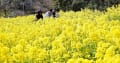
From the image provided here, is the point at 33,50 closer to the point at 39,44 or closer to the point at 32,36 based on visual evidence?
the point at 39,44

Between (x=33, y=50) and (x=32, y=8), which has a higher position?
(x=33, y=50)

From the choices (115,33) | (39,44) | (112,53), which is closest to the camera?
(112,53)

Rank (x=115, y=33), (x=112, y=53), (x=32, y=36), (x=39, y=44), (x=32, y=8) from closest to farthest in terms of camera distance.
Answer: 1. (x=112, y=53)
2. (x=115, y=33)
3. (x=39, y=44)
4. (x=32, y=36)
5. (x=32, y=8)

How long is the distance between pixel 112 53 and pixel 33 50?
189 centimetres

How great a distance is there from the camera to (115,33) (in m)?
9.61

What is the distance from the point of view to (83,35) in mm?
11945

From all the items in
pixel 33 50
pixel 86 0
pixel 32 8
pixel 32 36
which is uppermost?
pixel 33 50

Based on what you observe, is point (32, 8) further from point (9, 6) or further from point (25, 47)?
point (25, 47)

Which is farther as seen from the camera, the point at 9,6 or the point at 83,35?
the point at 9,6

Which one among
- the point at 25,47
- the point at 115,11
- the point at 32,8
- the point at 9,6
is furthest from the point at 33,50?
the point at 32,8

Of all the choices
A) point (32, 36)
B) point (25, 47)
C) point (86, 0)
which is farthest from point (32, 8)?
point (25, 47)

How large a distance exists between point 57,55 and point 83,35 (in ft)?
10.3

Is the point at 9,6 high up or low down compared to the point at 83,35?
down

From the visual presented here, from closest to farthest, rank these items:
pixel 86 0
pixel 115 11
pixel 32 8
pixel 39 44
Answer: pixel 39 44 → pixel 115 11 → pixel 86 0 → pixel 32 8
